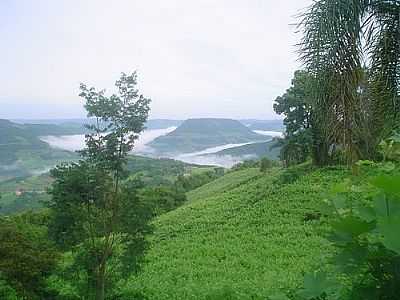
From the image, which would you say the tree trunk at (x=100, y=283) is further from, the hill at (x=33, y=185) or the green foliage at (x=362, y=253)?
the hill at (x=33, y=185)

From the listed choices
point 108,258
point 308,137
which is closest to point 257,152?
point 308,137

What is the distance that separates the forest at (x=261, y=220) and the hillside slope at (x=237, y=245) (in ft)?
0.24

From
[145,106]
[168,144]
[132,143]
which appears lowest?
[168,144]

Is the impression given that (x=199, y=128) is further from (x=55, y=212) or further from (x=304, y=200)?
(x=55, y=212)

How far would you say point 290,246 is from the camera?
15188 mm

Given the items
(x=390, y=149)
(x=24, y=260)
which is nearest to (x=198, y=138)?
(x=24, y=260)

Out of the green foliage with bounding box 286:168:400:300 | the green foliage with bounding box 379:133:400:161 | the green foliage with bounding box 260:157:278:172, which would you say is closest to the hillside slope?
the green foliage with bounding box 379:133:400:161

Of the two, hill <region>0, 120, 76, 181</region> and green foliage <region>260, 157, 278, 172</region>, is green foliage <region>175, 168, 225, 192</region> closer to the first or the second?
green foliage <region>260, 157, 278, 172</region>

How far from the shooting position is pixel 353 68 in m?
4.60

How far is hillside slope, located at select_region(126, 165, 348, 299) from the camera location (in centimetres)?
1158

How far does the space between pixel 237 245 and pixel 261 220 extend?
3020mm

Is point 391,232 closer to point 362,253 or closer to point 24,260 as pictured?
point 362,253

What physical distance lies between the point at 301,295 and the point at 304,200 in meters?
19.9

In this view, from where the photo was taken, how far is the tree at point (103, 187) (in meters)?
8.43
